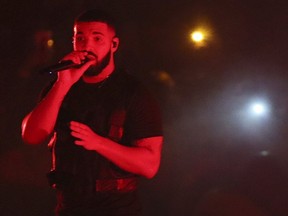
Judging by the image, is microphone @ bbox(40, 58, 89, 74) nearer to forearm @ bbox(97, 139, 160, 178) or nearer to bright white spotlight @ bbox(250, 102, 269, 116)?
forearm @ bbox(97, 139, 160, 178)

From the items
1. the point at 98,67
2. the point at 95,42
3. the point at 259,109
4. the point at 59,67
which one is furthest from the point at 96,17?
the point at 259,109

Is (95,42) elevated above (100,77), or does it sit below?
above

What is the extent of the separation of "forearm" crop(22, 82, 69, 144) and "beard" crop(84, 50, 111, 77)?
0.69 ft

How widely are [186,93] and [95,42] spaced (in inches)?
61.8

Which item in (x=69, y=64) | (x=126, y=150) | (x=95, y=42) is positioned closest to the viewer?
(x=126, y=150)

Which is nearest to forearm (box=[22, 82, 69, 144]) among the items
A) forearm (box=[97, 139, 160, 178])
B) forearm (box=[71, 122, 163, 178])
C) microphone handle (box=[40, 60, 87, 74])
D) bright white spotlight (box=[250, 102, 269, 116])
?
microphone handle (box=[40, 60, 87, 74])

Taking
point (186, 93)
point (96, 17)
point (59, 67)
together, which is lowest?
point (59, 67)

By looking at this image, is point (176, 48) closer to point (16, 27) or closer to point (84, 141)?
point (16, 27)

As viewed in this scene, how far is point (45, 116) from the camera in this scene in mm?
1969

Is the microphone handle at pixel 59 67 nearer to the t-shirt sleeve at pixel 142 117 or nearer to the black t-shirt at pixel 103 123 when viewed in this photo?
the black t-shirt at pixel 103 123

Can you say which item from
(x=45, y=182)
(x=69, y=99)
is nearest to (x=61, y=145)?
(x=69, y=99)

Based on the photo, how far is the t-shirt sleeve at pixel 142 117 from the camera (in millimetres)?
2006

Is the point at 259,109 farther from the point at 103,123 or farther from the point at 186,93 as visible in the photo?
the point at 103,123

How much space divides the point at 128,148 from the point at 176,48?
5.85 ft
